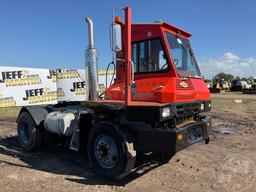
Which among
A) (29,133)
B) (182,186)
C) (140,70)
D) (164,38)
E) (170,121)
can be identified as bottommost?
(182,186)

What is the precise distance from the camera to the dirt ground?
4676 millimetres

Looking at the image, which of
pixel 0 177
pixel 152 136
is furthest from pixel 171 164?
Answer: pixel 0 177

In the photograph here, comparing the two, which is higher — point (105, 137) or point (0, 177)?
point (105, 137)

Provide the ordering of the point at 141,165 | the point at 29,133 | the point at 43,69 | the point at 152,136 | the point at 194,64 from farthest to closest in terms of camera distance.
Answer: the point at 43,69 → the point at 29,133 → the point at 194,64 → the point at 141,165 → the point at 152,136

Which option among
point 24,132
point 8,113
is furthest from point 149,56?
point 8,113

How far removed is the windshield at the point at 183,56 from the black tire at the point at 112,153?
1.68 metres

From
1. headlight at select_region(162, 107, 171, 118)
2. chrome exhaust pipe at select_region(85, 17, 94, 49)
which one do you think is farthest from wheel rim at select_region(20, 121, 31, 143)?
headlight at select_region(162, 107, 171, 118)

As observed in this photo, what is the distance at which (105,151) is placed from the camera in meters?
5.09

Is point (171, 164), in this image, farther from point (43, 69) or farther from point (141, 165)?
point (43, 69)

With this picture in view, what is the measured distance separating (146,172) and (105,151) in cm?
94

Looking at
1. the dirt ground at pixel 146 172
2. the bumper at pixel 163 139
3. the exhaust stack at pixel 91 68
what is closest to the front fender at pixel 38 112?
the dirt ground at pixel 146 172

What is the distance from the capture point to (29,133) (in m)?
6.98

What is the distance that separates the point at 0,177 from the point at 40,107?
2.40 m

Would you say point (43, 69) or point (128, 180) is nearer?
point (128, 180)
